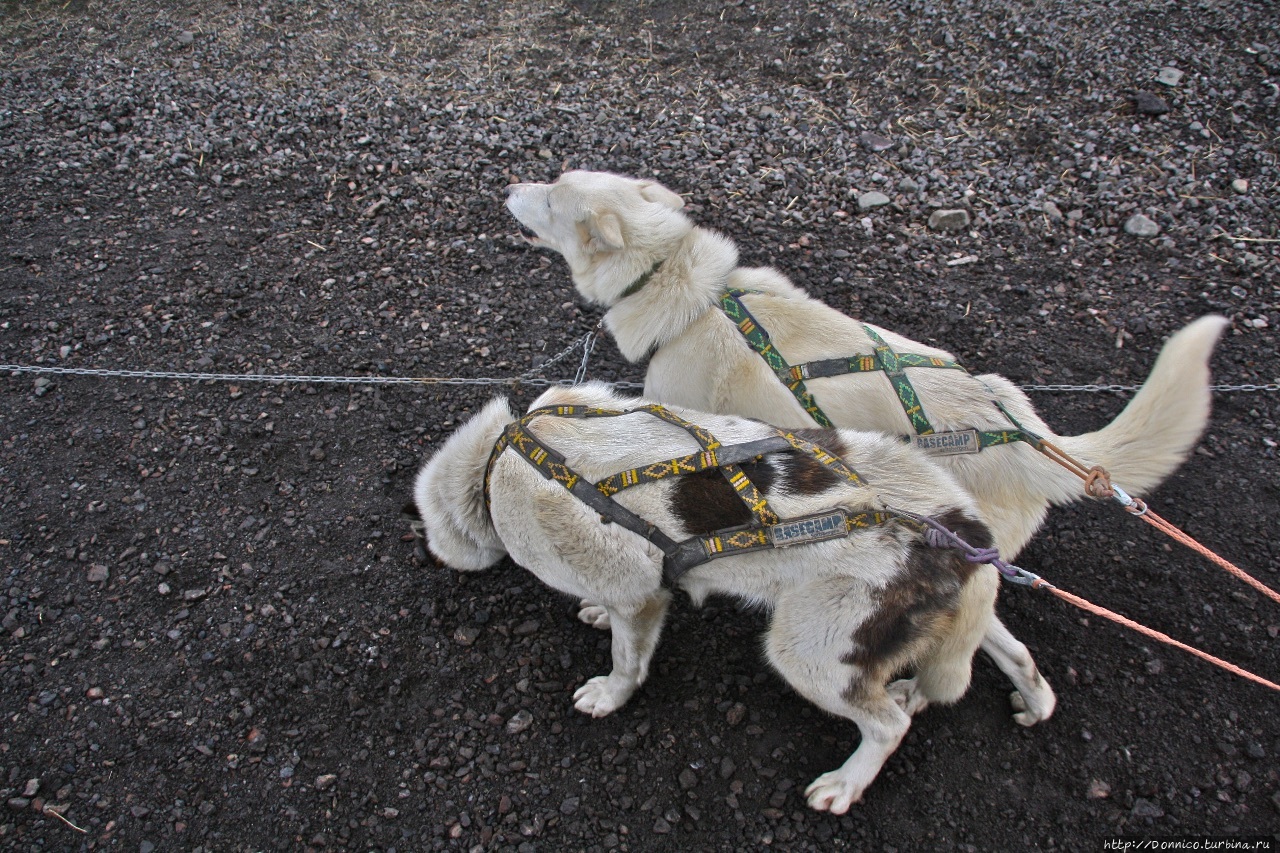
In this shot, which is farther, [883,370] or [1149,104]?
[1149,104]

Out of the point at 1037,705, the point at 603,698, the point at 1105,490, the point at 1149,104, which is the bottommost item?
the point at 603,698

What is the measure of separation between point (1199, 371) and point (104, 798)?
4.30m

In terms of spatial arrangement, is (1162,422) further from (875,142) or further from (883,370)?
(875,142)

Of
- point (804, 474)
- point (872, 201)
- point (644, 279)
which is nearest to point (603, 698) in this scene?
point (804, 474)

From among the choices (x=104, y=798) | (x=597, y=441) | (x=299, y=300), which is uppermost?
(x=597, y=441)

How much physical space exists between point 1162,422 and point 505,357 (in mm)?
3328

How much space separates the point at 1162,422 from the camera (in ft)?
8.72

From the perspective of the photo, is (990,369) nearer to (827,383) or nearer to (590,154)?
(827,383)

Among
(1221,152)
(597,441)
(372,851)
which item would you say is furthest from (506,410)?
(1221,152)

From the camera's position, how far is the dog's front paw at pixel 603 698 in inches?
121

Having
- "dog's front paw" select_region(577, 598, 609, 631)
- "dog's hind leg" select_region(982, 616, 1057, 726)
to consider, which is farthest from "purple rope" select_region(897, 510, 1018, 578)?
"dog's front paw" select_region(577, 598, 609, 631)

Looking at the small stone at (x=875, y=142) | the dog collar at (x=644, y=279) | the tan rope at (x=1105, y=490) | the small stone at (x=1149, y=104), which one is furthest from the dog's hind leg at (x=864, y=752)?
the small stone at (x=1149, y=104)

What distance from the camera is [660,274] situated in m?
3.65

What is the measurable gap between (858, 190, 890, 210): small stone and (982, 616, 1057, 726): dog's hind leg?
332 cm
